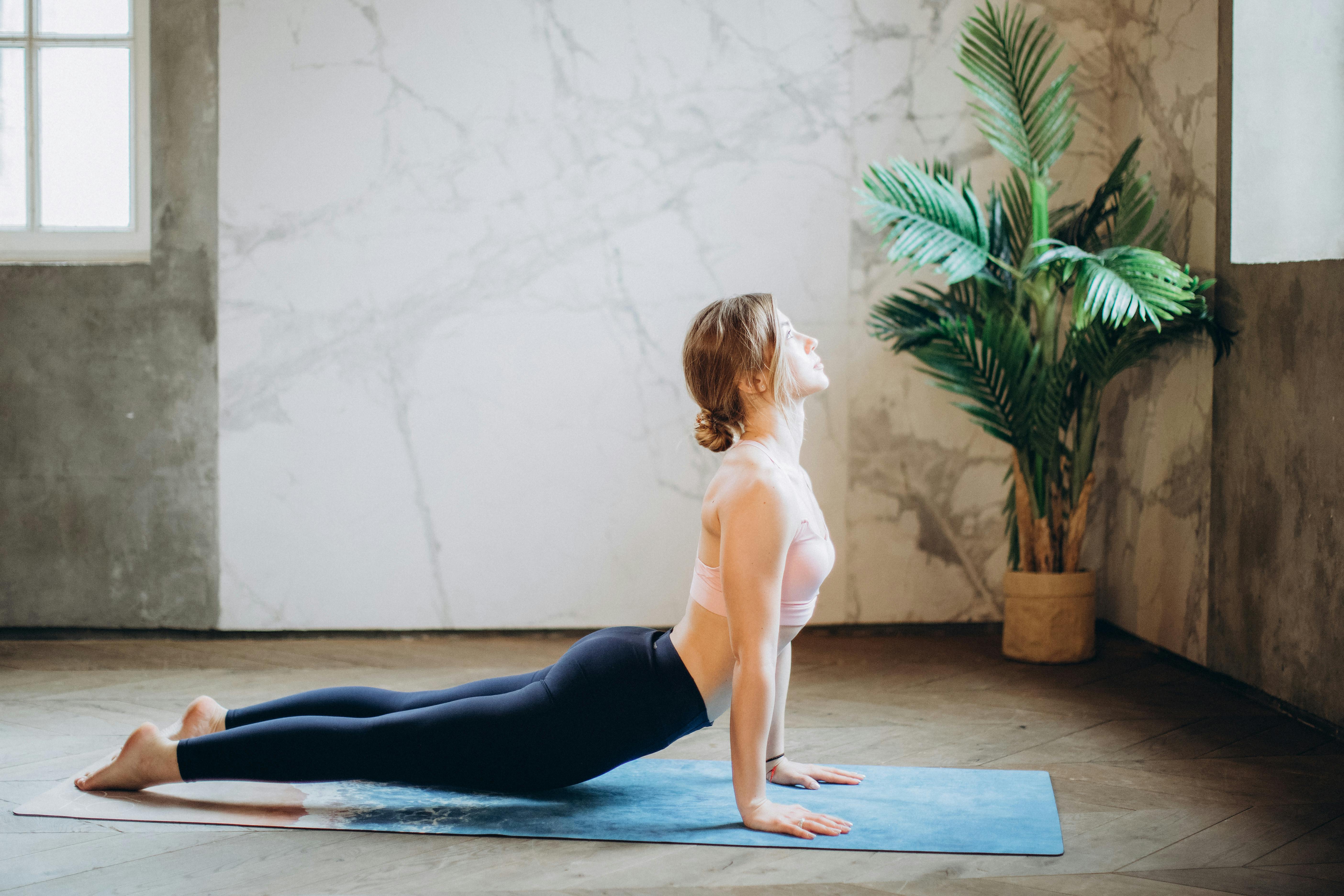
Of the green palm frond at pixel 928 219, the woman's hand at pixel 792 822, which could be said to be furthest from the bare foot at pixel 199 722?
the green palm frond at pixel 928 219

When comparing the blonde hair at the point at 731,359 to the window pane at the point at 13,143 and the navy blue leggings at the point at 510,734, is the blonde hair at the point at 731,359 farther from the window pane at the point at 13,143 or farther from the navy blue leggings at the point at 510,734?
the window pane at the point at 13,143

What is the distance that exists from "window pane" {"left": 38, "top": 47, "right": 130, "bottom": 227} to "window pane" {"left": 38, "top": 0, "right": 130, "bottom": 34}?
64mm

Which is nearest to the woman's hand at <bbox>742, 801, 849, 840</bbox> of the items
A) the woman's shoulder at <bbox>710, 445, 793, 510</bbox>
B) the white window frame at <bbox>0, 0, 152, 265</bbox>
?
the woman's shoulder at <bbox>710, 445, 793, 510</bbox>

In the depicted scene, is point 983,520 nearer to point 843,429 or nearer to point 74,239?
point 843,429

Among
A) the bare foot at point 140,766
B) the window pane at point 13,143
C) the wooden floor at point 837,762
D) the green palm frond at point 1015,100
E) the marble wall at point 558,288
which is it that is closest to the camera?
the wooden floor at point 837,762

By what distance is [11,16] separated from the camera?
3678 mm

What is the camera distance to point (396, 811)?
6.44ft

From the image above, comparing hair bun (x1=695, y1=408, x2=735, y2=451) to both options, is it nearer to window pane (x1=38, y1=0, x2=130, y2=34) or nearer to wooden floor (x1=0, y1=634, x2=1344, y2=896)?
wooden floor (x1=0, y1=634, x2=1344, y2=896)

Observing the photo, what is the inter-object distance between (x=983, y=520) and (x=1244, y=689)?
1.04 metres

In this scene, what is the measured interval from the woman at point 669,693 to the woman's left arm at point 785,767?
0.32ft

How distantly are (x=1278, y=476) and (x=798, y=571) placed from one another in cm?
152

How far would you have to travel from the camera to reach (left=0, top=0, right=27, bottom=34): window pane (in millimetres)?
3678

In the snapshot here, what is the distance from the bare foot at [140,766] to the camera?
1.95m

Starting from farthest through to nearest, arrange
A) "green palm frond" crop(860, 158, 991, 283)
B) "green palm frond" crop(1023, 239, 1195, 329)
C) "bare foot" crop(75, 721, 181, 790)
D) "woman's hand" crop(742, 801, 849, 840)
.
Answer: "green palm frond" crop(860, 158, 991, 283) → "green palm frond" crop(1023, 239, 1195, 329) → "bare foot" crop(75, 721, 181, 790) → "woman's hand" crop(742, 801, 849, 840)
